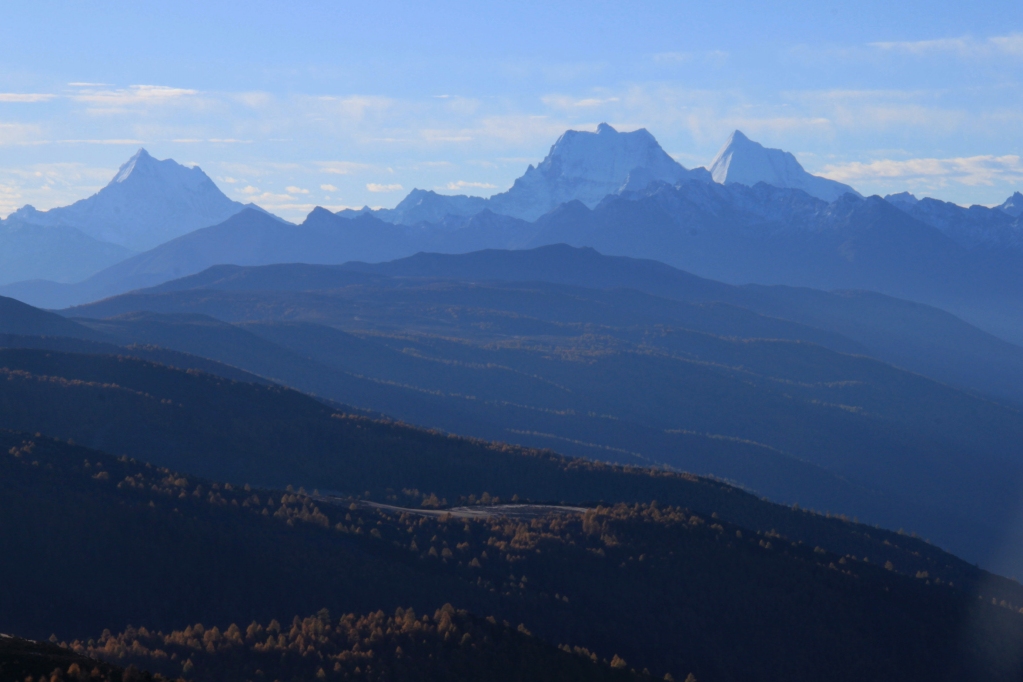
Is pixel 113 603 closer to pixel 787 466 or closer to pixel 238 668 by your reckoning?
pixel 238 668

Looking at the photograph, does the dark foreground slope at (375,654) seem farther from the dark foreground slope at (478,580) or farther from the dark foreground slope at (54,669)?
the dark foreground slope at (54,669)

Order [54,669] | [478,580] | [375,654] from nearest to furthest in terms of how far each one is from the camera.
A: 1. [54,669]
2. [375,654]
3. [478,580]

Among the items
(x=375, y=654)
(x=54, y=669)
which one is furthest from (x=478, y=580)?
(x=54, y=669)

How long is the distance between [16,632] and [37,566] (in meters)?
6.01

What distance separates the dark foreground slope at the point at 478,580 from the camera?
152 ft

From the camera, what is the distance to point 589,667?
121ft

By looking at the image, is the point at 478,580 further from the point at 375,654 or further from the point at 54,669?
the point at 54,669

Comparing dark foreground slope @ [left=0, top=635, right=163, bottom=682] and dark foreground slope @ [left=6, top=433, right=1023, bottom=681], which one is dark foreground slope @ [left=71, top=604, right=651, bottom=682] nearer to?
dark foreground slope @ [left=6, top=433, right=1023, bottom=681]

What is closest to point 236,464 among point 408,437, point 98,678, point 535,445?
point 408,437

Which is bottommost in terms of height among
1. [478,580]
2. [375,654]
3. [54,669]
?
[478,580]

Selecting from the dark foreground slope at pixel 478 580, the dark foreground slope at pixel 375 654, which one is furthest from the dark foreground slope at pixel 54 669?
the dark foreground slope at pixel 478 580

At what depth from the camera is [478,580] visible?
50500 mm

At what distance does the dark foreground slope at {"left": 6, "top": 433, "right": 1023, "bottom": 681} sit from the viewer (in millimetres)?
46312

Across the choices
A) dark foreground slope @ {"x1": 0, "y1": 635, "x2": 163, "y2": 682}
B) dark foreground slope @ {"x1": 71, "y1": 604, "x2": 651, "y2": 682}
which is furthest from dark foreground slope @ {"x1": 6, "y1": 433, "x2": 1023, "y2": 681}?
dark foreground slope @ {"x1": 0, "y1": 635, "x2": 163, "y2": 682}
